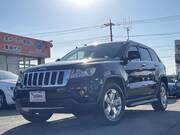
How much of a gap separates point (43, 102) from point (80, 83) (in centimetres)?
76

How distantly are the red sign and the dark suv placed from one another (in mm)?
17318

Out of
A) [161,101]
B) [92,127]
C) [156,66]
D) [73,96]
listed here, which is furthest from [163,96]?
[73,96]

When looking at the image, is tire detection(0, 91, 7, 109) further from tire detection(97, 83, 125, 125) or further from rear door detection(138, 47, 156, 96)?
tire detection(97, 83, 125, 125)

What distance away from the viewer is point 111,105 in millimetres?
7789

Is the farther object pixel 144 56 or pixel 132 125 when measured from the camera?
pixel 144 56

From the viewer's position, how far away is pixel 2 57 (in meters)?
26.8

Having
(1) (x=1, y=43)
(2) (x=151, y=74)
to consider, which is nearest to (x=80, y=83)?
(2) (x=151, y=74)

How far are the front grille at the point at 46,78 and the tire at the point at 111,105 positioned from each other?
0.76 metres

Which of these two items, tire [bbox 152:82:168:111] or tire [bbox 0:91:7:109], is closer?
tire [bbox 152:82:168:111]

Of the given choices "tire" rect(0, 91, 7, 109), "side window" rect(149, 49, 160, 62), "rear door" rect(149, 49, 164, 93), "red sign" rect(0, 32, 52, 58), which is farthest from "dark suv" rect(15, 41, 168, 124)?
"red sign" rect(0, 32, 52, 58)

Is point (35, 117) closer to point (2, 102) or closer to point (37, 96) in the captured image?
point (37, 96)

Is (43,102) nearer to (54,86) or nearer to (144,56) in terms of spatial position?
(54,86)

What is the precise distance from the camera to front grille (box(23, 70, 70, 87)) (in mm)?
7172

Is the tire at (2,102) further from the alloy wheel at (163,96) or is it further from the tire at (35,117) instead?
the alloy wheel at (163,96)
